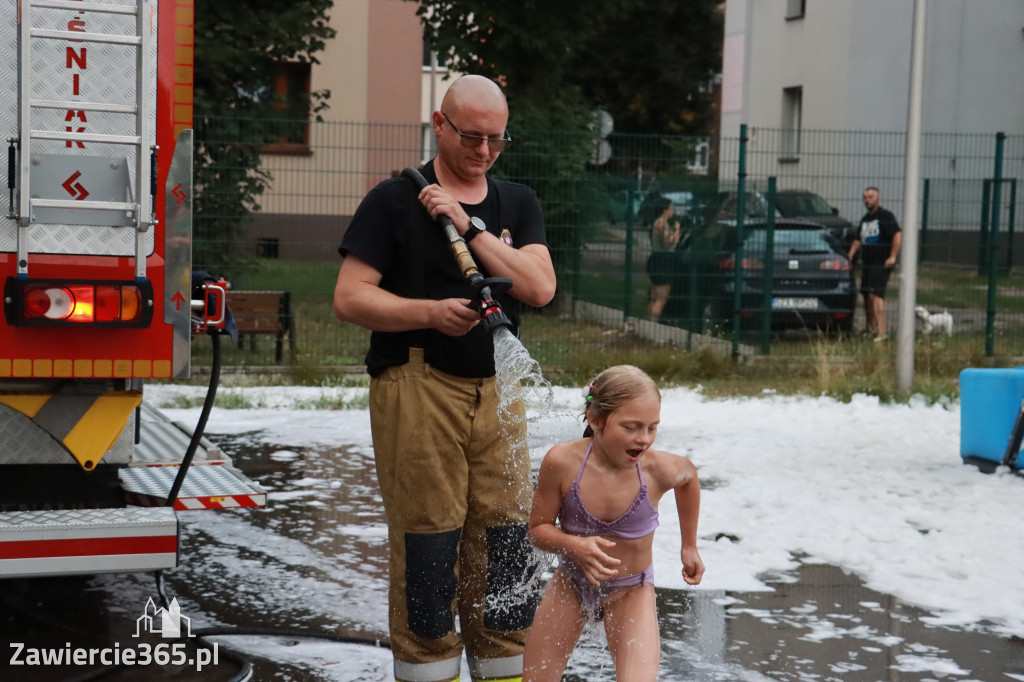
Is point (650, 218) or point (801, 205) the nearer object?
point (650, 218)

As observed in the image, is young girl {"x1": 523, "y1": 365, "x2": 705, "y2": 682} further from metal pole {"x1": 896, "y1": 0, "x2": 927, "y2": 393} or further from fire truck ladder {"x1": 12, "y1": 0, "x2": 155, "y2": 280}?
metal pole {"x1": 896, "y1": 0, "x2": 927, "y2": 393}

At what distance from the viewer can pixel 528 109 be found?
62.3 feet

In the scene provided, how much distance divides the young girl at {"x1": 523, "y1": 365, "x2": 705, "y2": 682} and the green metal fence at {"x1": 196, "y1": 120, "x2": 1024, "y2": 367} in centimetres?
876

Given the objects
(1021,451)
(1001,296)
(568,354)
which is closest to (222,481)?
(1021,451)

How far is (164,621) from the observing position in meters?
5.29

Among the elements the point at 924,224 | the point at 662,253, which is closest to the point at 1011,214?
the point at 924,224

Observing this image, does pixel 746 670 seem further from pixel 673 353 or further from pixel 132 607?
pixel 673 353

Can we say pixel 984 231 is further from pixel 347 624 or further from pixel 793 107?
pixel 793 107

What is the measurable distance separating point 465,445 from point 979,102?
88.6ft

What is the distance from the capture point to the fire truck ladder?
4.28 metres

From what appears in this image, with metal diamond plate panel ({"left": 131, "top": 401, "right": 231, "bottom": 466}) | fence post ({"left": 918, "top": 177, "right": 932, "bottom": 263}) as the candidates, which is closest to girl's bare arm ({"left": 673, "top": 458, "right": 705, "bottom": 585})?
metal diamond plate panel ({"left": 131, "top": 401, "right": 231, "bottom": 466})

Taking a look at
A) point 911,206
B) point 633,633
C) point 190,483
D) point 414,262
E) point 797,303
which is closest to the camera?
point 633,633

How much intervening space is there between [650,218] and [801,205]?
2.22 meters

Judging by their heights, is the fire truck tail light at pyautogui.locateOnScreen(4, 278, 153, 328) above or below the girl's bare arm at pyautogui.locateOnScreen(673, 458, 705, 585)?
above
